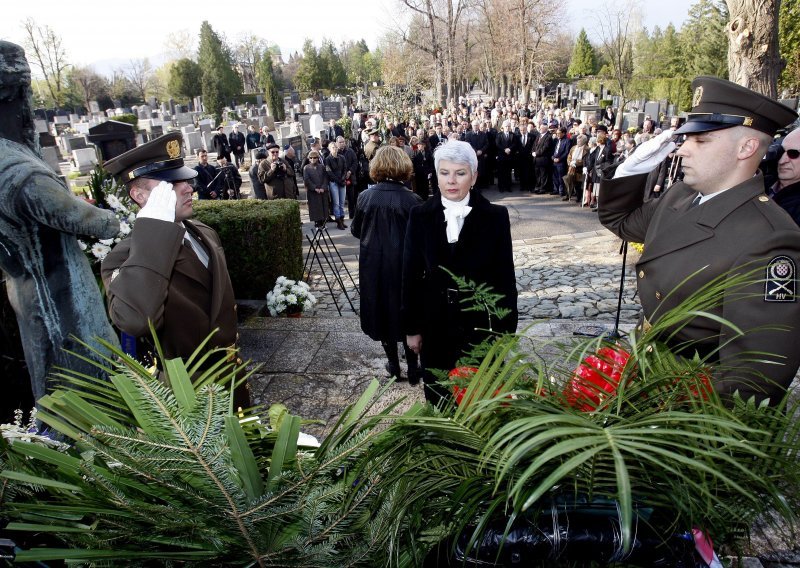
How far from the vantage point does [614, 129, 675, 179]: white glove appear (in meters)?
2.25

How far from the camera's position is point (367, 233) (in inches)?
170

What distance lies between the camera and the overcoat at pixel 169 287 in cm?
223

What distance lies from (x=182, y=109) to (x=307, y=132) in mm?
16401

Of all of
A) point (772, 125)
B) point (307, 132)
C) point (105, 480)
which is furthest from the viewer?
point (307, 132)

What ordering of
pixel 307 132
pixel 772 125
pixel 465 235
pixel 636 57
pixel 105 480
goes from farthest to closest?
pixel 636 57 → pixel 307 132 → pixel 465 235 → pixel 772 125 → pixel 105 480

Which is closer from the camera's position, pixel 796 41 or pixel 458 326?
pixel 458 326

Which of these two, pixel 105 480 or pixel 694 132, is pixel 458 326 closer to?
pixel 694 132

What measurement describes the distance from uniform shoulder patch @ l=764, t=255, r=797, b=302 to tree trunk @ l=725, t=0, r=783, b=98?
20.4ft

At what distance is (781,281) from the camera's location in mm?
1686

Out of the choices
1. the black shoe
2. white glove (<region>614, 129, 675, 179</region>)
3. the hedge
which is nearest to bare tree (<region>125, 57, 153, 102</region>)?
the hedge

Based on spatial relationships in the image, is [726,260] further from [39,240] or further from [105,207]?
[105,207]

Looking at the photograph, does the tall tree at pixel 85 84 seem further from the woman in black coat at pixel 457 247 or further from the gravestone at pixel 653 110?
the woman in black coat at pixel 457 247

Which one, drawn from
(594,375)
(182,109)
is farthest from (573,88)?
(594,375)

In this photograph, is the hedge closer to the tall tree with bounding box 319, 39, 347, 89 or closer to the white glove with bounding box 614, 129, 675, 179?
the white glove with bounding box 614, 129, 675, 179
